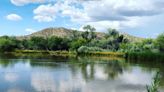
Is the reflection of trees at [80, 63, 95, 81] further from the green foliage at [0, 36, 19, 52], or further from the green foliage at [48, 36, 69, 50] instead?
the green foliage at [48, 36, 69, 50]

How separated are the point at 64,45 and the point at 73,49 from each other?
35.6 feet

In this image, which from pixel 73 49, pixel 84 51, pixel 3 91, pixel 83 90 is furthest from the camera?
pixel 73 49

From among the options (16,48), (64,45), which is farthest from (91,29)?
(16,48)

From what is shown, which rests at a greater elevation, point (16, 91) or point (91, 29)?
point (91, 29)

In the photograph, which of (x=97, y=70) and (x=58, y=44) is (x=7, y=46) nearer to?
(x=58, y=44)

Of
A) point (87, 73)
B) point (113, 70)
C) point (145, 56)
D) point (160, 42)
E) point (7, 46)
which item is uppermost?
point (160, 42)

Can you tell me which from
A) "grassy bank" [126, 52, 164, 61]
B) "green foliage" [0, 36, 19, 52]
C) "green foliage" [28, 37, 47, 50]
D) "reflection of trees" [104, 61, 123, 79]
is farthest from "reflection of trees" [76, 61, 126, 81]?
"green foliage" [28, 37, 47, 50]

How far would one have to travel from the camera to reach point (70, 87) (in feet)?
71.6

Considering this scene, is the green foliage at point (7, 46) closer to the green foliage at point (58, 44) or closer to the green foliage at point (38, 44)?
the green foliage at point (38, 44)

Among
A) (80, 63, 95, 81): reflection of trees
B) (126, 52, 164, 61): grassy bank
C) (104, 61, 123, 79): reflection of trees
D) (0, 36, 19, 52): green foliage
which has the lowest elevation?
(104, 61, 123, 79): reflection of trees

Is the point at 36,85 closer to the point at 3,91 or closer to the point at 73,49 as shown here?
the point at 3,91

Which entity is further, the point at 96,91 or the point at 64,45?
the point at 64,45

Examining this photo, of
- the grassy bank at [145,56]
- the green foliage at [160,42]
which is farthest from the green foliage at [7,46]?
the grassy bank at [145,56]

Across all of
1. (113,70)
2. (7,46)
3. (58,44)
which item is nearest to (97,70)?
(113,70)
